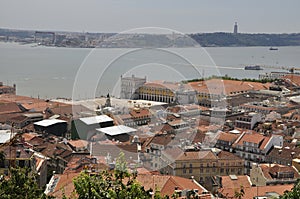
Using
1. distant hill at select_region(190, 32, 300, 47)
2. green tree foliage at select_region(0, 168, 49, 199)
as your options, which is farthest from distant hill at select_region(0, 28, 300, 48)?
green tree foliage at select_region(0, 168, 49, 199)

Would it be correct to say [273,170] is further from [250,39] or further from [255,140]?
[250,39]

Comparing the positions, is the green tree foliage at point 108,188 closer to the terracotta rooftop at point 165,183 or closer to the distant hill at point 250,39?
the terracotta rooftop at point 165,183

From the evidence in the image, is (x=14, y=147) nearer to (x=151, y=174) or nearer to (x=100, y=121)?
(x=151, y=174)

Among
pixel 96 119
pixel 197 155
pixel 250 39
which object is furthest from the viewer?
pixel 250 39

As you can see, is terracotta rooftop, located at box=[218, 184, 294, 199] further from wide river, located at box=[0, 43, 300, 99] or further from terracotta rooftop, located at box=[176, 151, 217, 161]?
wide river, located at box=[0, 43, 300, 99]

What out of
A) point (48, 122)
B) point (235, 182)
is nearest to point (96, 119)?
point (48, 122)

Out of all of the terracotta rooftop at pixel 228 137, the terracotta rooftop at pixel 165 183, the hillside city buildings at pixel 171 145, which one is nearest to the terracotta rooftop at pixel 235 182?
the hillside city buildings at pixel 171 145

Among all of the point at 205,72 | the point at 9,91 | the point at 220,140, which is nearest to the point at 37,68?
the point at 9,91

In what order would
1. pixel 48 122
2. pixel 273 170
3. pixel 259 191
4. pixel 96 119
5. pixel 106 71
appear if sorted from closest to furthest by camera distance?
pixel 259 191 < pixel 273 170 < pixel 106 71 < pixel 96 119 < pixel 48 122
